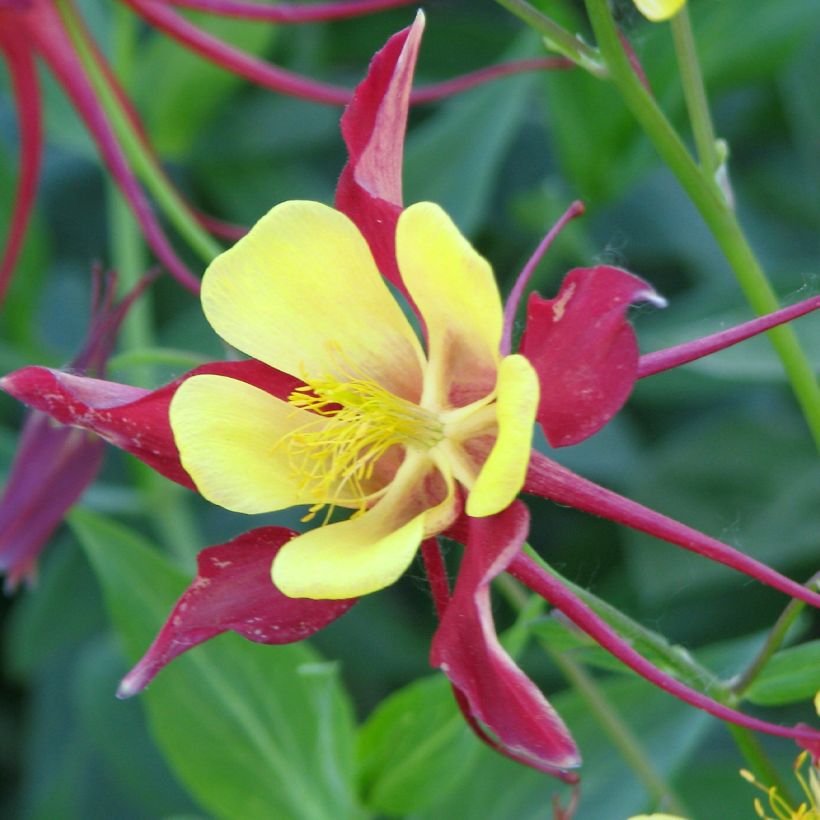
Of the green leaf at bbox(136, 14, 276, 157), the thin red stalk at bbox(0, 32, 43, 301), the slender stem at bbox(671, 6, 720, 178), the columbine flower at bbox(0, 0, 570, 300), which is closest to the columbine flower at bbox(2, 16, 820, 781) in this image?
the slender stem at bbox(671, 6, 720, 178)

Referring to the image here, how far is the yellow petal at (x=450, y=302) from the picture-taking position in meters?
0.48

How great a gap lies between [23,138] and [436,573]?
61cm

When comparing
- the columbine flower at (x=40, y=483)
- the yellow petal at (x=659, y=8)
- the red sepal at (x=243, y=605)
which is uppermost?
the yellow petal at (x=659, y=8)

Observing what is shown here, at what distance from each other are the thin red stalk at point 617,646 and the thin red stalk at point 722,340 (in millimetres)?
80

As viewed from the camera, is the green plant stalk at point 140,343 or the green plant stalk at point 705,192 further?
the green plant stalk at point 140,343

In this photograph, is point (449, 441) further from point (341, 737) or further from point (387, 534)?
point (341, 737)

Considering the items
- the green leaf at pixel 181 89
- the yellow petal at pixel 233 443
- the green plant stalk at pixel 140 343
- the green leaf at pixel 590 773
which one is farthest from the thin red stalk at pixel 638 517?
the green leaf at pixel 181 89

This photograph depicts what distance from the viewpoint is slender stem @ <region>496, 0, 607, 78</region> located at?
1.71ft

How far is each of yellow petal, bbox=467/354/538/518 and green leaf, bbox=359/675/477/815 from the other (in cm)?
32

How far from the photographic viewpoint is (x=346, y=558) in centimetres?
50

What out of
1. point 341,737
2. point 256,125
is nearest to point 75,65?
point 256,125

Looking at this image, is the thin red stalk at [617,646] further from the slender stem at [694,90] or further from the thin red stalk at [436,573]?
the slender stem at [694,90]

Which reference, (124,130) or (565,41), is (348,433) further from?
(124,130)

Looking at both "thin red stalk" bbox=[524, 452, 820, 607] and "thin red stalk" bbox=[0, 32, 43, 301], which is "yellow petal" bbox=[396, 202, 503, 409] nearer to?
"thin red stalk" bbox=[524, 452, 820, 607]
